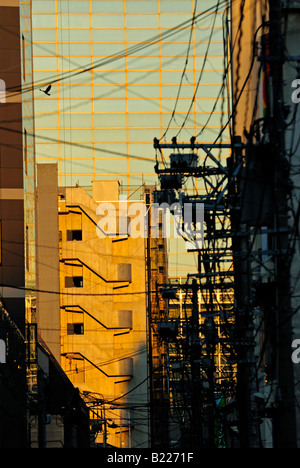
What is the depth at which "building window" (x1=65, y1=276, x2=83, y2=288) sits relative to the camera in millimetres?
83938

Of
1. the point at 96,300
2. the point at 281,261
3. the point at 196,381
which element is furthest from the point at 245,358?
the point at 96,300

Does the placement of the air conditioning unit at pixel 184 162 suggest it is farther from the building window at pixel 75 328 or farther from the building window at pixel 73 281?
the building window at pixel 73 281

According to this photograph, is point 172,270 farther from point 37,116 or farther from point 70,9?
point 70,9

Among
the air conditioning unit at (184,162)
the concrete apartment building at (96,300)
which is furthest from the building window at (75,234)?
the air conditioning unit at (184,162)

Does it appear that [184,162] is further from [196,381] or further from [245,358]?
[196,381]

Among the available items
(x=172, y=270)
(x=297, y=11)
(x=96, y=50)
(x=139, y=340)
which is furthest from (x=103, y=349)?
(x=297, y=11)

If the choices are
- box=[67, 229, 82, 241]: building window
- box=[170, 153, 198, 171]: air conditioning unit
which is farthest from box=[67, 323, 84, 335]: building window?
box=[170, 153, 198, 171]: air conditioning unit

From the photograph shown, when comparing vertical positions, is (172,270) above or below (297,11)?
below

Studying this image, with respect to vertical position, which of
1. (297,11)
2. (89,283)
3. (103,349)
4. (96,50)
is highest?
(96,50)

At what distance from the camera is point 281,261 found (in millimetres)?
13195

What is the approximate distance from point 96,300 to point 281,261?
2738 inches

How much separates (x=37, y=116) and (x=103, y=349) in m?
28.5

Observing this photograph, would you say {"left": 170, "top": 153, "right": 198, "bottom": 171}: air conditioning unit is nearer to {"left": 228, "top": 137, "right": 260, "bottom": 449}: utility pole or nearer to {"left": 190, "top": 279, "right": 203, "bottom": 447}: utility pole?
{"left": 228, "top": 137, "right": 260, "bottom": 449}: utility pole
